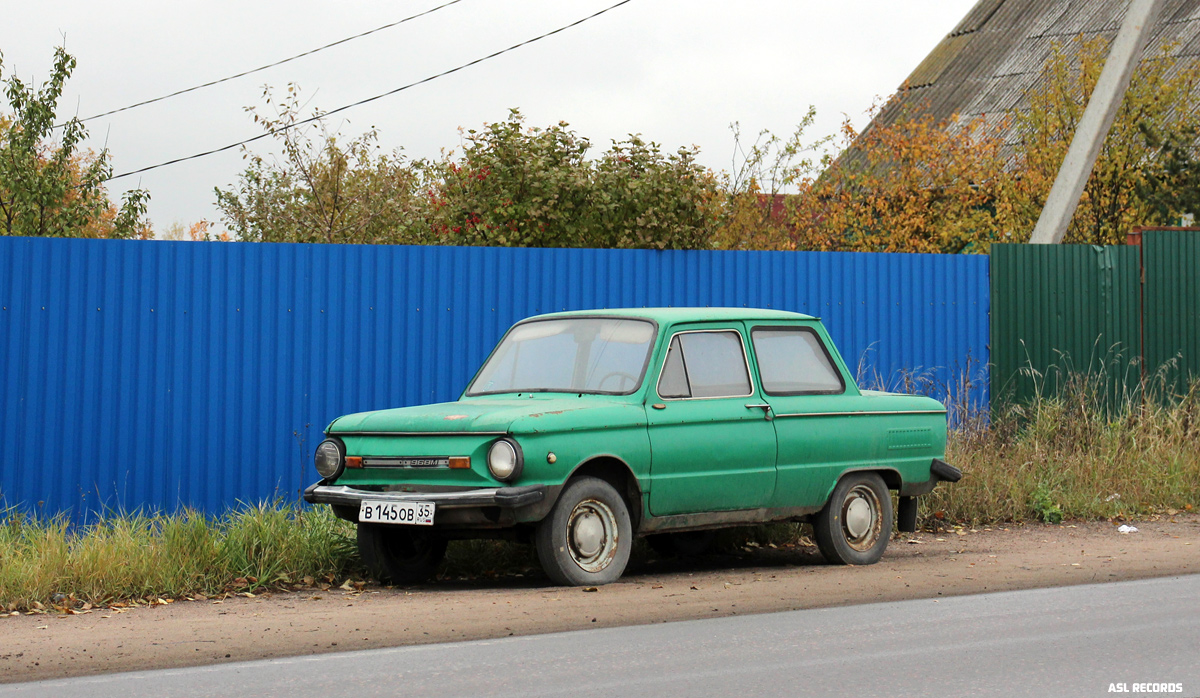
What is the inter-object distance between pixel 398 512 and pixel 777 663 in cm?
263

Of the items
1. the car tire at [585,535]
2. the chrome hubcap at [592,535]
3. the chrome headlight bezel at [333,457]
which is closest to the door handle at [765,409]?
the car tire at [585,535]

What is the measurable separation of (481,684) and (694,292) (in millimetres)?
7313

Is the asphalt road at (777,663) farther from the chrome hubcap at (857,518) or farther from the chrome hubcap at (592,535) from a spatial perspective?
the chrome hubcap at (857,518)

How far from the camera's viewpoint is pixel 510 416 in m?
7.79

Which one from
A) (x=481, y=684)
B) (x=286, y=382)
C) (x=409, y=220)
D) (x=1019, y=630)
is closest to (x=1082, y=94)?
(x=409, y=220)

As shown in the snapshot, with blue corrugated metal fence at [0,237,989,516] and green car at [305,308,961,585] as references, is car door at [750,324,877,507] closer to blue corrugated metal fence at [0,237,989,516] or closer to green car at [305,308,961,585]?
green car at [305,308,961,585]

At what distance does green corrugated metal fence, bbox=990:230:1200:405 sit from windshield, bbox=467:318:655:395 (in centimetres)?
653

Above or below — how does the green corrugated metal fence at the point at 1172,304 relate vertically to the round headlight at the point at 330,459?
above

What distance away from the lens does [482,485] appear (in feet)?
25.4

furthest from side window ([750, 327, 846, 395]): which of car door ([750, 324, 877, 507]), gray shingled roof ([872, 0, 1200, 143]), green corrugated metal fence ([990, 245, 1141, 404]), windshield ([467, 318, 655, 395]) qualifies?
gray shingled roof ([872, 0, 1200, 143])

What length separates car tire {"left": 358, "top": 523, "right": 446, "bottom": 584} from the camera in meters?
8.45

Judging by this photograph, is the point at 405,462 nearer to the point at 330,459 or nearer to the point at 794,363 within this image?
the point at 330,459

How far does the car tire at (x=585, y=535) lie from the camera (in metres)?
7.91

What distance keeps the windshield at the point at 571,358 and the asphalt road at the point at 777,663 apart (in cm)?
190
